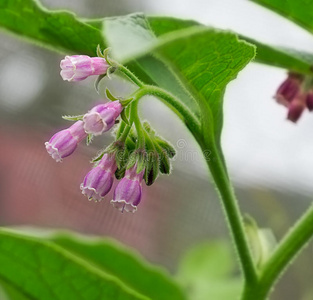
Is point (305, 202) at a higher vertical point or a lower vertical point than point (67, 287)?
lower

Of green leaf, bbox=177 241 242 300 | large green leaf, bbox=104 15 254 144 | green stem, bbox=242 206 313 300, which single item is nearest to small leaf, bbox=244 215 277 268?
green stem, bbox=242 206 313 300

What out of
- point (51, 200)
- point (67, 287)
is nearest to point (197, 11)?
point (51, 200)

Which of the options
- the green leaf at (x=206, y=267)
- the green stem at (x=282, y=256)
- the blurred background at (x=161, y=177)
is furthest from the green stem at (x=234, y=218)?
the blurred background at (x=161, y=177)

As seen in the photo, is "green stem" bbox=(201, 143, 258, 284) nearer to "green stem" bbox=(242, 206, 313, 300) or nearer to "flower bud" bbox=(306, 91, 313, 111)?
"green stem" bbox=(242, 206, 313, 300)

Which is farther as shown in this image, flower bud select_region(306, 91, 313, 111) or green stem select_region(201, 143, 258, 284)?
flower bud select_region(306, 91, 313, 111)

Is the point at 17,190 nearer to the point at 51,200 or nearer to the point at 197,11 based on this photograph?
the point at 51,200

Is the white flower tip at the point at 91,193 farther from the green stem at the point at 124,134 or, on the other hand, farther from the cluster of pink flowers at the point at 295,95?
the cluster of pink flowers at the point at 295,95

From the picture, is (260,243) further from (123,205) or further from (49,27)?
(49,27)
